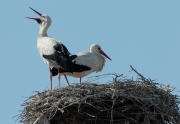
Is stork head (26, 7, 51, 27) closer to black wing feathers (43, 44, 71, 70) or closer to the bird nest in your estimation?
black wing feathers (43, 44, 71, 70)

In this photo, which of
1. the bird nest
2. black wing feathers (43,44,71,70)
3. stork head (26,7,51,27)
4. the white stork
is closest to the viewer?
the bird nest

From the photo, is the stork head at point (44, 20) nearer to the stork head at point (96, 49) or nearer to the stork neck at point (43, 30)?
the stork neck at point (43, 30)

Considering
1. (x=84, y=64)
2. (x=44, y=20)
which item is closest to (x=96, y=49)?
(x=84, y=64)

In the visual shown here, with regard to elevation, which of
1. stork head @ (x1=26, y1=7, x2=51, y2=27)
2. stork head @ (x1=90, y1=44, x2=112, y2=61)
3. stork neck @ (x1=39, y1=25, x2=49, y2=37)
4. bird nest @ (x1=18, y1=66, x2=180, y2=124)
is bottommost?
bird nest @ (x1=18, y1=66, x2=180, y2=124)

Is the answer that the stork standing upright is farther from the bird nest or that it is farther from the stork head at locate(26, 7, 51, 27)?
the bird nest

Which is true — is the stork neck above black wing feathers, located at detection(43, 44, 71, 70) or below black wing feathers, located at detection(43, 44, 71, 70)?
above

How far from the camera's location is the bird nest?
8820mm

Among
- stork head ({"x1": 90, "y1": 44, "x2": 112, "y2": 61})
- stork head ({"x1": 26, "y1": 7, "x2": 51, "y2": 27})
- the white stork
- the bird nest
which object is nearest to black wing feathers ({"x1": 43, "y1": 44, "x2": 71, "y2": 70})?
the white stork

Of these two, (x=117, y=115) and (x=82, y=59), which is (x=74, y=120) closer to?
(x=117, y=115)

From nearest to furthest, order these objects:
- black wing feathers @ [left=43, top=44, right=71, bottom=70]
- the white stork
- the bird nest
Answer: the bird nest
black wing feathers @ [left=43, top=44, right=71, bottom=70]
the white stork

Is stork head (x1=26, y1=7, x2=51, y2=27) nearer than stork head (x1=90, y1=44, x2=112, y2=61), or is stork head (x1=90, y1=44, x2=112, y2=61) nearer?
stork head (x1=26, y1=7, x2=51, y2=27)

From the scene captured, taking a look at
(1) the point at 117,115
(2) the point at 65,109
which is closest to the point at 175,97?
(1) the point at 117,115

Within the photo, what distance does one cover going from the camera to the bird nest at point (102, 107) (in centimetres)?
882

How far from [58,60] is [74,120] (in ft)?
8.35
